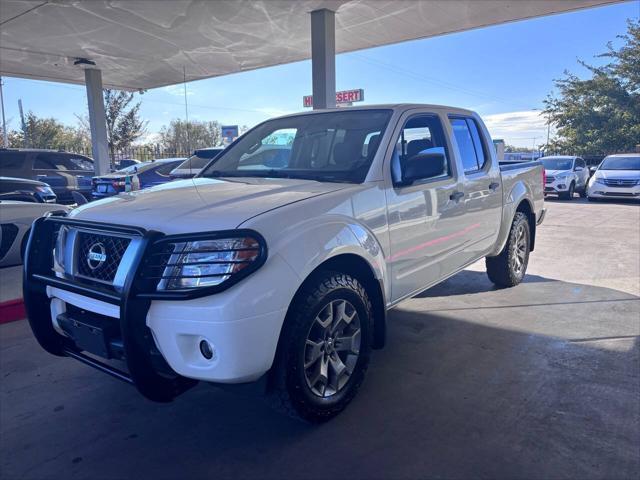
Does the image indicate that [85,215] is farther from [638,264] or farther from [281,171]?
[638,264]

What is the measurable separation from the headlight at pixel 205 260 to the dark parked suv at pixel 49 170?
10.9 meters

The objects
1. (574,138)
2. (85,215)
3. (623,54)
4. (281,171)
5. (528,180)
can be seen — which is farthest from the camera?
(574,138)

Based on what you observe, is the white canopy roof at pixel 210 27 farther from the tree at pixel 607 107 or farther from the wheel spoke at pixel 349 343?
the tree at pixel 607 107

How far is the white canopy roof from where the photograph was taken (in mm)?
9625

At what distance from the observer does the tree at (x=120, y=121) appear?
1035 inches

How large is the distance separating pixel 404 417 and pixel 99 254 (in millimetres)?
2000

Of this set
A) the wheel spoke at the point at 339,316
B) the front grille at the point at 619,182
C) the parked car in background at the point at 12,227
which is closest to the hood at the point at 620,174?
the front grille at the point at 619,182

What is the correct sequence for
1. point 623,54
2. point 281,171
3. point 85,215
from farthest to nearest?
point 623,54, point 281,171, point 85,215

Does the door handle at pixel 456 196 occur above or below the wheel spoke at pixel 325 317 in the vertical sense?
above

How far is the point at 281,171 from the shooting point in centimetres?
362

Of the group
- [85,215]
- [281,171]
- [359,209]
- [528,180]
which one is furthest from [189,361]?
[528,180]

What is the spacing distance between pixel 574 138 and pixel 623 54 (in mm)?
5470

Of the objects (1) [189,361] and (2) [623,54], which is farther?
(2) [623,54]

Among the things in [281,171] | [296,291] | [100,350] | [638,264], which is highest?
[281,171]
